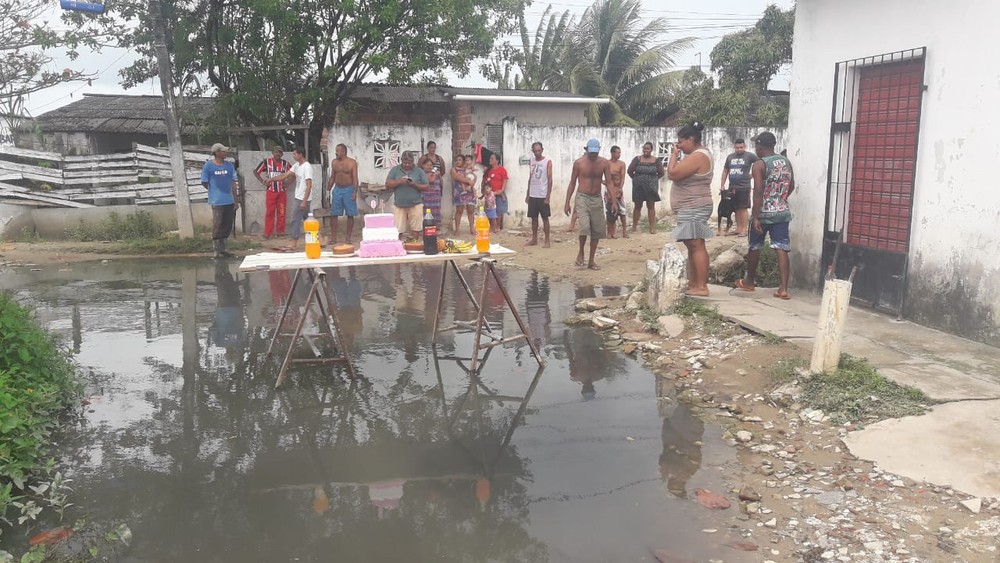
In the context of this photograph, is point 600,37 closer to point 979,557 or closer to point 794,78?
point 794,78

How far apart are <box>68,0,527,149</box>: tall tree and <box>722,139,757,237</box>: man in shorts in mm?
5467

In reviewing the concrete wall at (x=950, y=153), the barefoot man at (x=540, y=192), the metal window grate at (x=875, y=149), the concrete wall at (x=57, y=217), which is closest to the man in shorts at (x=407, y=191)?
the barefoot man at (x=540, y=192)

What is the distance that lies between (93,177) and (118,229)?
1.25 metres

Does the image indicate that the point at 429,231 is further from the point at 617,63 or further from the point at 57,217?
the point at 617,63

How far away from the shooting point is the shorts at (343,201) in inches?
490

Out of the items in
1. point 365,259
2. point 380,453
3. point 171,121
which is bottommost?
point 380,453

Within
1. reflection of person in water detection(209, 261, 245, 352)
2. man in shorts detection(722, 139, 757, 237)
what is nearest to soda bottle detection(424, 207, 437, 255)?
reflection of person in water detection(209, 261, 245, 352)

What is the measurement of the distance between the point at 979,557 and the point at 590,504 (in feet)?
5.56

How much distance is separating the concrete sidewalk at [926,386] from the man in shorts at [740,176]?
13.0 ft

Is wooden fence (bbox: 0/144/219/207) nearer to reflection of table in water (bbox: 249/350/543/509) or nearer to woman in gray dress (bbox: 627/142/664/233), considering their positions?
woman in gray dress (bbox: 627/142/664/233)

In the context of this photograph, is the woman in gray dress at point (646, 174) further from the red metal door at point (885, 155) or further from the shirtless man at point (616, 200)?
the red metal door at point (885, 155)

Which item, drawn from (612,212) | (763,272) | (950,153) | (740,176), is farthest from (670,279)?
(612,212)

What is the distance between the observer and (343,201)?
12.5 metres

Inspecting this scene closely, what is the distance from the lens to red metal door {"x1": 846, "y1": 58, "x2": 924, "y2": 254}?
21.7 feet
